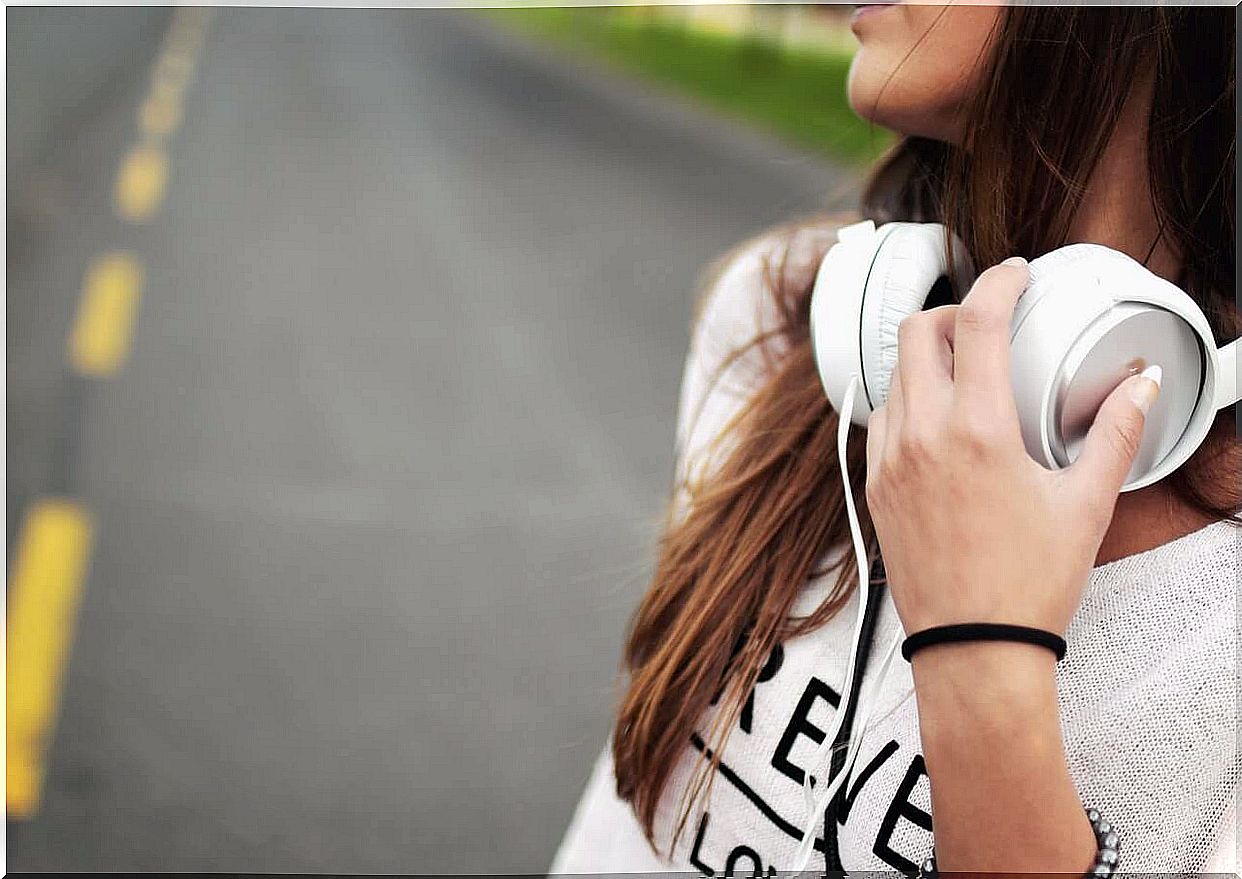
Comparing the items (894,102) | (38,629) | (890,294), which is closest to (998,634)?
(890,294)

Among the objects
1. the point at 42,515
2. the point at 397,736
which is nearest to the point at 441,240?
the point at 42,515

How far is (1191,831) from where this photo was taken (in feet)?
3.03

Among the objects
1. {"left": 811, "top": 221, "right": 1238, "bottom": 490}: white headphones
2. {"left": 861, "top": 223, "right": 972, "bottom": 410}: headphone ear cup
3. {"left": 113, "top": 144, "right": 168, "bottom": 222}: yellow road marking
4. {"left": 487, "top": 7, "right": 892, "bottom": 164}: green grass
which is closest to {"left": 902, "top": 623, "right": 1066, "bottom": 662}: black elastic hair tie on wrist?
{"left": 811, "top": 221, "right": 1238, "bottom": 490}: white headphones

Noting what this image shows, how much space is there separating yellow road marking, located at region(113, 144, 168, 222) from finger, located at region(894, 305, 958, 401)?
277 inches

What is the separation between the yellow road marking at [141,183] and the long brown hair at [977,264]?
21.9 ft

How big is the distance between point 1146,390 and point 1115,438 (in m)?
0.05

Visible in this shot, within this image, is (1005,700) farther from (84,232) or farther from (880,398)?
(84,232)

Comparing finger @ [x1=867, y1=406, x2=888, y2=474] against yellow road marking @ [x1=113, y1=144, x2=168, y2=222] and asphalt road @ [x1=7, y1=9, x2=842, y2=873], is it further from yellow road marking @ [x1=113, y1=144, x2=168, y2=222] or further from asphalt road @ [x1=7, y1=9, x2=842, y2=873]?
yellow road marking @ [x1=113, y1=144, x2=168, y2=222]

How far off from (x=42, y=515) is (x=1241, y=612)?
3.54 metres

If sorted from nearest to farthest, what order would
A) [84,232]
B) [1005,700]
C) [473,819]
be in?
[1005,700] < [473,819] < [84,232]

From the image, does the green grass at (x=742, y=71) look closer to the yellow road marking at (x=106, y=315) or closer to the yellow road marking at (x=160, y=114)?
the yellow road marking at (x=106, y=315)

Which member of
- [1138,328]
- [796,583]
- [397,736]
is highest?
[1138,328]

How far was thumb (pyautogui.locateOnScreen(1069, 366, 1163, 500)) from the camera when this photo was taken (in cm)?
84

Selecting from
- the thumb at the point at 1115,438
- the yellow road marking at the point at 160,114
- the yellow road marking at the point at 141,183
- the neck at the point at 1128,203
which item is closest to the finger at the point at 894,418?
the thumb at the point at 1115,438
